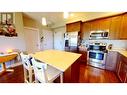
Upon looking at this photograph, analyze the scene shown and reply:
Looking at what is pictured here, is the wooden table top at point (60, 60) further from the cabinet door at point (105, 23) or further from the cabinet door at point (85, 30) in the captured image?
the cabinet door at point (85, 30)

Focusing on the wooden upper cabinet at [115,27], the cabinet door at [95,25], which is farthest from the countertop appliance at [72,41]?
the wooden upper cabinet at [115,27]

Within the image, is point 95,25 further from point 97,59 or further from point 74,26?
point 97,59

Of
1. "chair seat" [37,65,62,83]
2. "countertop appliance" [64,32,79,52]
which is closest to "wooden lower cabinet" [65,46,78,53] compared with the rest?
"countertop appliance" [64,32,79,52]

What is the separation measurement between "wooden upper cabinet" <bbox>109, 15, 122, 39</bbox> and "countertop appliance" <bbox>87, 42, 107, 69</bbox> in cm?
48

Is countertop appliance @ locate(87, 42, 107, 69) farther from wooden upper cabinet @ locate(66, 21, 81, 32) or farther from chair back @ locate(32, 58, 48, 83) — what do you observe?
chair back @ locate(32, 58, 48, 83)

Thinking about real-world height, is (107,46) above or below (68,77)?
above

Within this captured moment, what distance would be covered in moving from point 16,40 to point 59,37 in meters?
3.08

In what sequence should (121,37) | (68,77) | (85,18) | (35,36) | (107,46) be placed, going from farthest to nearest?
(35,36) < (85,18) < (107,46) < (121,37) < (68,77)

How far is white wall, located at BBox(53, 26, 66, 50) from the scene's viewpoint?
615 cm
